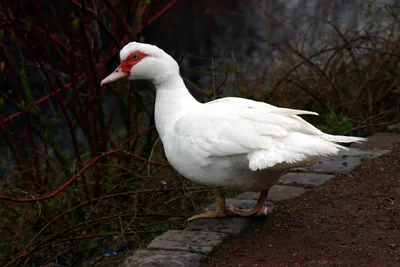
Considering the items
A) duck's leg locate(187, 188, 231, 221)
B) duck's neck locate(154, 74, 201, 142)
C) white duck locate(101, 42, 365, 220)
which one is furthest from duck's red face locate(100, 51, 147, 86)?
duck's leg locate(187, 188, 231, 221)

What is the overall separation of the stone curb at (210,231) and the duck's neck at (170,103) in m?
0.53

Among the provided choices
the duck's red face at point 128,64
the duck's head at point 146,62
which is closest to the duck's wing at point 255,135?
the duck's head at point 146,62

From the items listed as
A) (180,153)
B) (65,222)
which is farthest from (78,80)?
(180,153)

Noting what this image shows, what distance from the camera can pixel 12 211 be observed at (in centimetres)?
443

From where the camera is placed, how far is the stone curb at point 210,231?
2895 millimetres

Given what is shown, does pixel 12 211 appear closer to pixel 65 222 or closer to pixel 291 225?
pixel 65 222

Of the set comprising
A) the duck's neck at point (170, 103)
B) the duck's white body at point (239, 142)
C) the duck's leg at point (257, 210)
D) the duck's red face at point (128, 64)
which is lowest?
the duck's leg at point (257, 210)

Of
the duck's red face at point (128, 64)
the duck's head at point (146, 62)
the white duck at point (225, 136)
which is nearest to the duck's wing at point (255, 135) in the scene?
the white duck at point (225, 136)

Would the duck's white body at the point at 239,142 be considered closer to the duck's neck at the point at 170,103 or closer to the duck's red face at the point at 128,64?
the duck's neck at the point at 170,103

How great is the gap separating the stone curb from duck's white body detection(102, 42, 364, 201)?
28 centimetres

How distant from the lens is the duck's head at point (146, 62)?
3299mm

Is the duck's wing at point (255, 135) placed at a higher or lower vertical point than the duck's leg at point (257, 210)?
higher

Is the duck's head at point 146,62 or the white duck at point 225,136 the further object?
the duck's head at point 146,62

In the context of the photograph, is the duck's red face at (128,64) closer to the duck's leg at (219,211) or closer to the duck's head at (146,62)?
the duck's head at (146,62)
